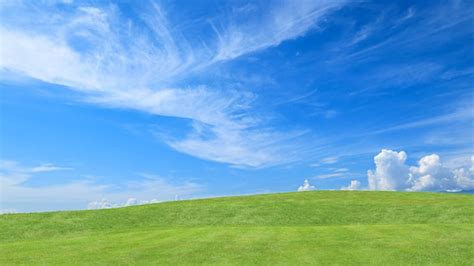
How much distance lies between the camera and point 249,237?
2902 cm

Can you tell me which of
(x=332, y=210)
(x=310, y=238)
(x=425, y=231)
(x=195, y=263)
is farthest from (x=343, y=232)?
(x=332, y=210)

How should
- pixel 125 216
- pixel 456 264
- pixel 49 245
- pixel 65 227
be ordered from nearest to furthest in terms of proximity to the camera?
pixel 456 264
pixel 49 245
pixel 65 227
pixel 125 216

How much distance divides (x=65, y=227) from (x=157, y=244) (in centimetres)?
1727

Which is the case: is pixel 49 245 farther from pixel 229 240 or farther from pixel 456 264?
pixel 456 264

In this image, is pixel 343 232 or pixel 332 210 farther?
pixel 332 210

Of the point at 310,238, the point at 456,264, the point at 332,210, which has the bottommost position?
the point at 456,264

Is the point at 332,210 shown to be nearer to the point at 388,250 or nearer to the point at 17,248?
the point at 388,250

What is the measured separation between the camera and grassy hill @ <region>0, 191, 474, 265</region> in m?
23.8

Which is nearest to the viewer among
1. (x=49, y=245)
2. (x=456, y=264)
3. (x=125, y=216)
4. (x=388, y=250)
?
(x=456, y=264)

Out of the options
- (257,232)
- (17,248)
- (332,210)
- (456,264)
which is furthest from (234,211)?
(456,264)

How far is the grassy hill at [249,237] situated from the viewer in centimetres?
2377

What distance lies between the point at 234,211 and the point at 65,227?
54.4ft

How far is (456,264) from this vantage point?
22203mm

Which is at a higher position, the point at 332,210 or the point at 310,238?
the point at 332,210
